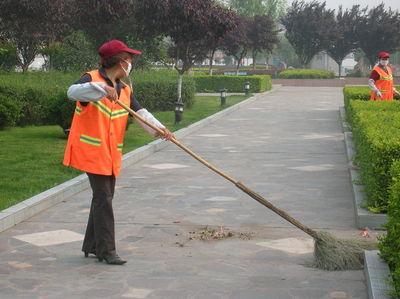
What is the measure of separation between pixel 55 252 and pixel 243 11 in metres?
56.0

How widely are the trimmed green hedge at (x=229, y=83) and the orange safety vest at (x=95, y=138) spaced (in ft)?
88.8

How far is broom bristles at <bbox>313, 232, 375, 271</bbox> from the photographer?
512 centimetres

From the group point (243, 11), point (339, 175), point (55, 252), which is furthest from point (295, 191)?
point (243, 11)

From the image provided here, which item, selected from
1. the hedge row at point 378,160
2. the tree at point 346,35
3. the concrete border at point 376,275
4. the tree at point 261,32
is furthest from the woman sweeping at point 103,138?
the tree at point 346,35

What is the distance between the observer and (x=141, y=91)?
19.7 metres

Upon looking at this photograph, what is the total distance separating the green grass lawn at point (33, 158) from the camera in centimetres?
780

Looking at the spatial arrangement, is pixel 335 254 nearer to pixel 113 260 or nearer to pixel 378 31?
pixel 113 260

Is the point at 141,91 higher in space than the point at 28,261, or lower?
higher

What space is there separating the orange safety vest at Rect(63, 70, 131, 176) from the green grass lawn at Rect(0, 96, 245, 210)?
201 centimetres

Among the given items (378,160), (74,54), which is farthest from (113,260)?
(74,54)

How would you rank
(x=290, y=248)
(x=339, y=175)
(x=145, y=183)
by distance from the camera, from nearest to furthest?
(x=290, y=248)
(x=145, y=183)
(x=339, y=175)

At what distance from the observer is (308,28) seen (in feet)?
158

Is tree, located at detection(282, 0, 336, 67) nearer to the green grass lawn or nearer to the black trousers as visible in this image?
the green grass lawn

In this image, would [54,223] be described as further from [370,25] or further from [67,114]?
[370,25]
